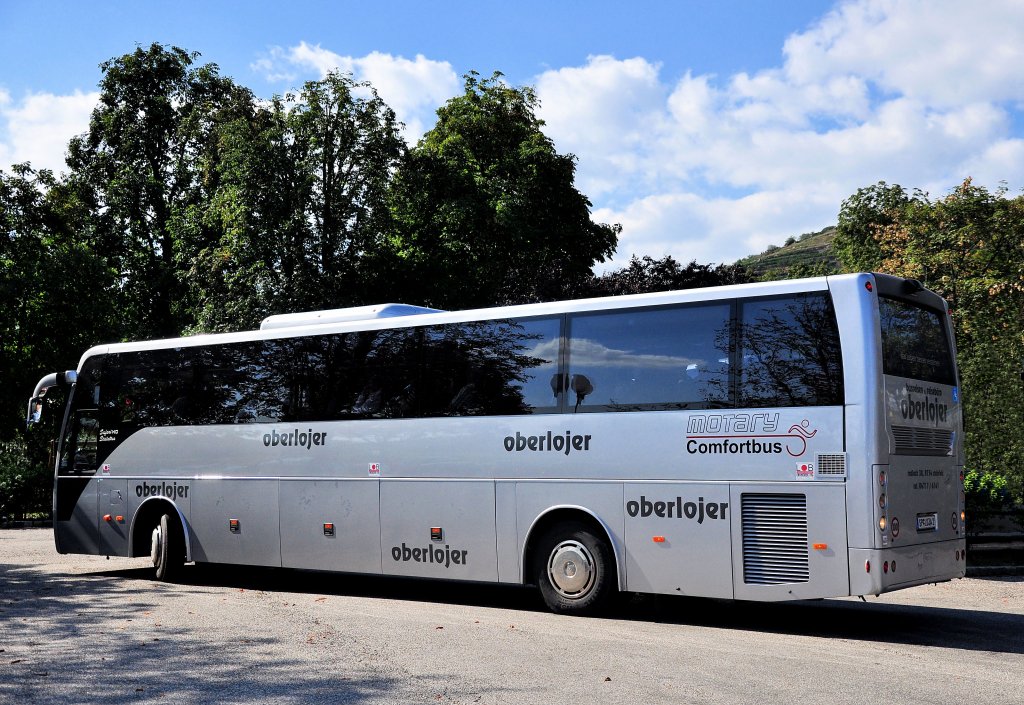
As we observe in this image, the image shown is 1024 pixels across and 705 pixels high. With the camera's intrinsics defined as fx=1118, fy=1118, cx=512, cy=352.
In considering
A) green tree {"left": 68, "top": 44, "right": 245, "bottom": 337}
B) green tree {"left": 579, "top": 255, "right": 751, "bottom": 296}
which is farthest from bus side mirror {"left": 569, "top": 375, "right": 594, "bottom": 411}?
green tree {"left": 68, "top": 44, "right": 245, "bottom": 337}

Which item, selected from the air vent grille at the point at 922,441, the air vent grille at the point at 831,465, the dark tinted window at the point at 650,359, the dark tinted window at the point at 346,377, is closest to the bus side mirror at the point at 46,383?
the dark tinted window at the point at 346,377

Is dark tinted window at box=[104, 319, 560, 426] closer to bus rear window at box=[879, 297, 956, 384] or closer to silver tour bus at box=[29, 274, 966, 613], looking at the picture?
silver tour bus at box=[29, 274, 966, 613]

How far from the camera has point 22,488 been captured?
97.0ft

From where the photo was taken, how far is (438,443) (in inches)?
512

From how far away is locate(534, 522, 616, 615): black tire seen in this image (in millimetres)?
11594

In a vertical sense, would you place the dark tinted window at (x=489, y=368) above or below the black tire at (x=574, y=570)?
above

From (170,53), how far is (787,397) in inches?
1509

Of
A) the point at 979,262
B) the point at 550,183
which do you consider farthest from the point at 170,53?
the point at 979,262

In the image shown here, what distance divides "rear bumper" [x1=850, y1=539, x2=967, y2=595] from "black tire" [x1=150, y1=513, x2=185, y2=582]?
31.7 ft

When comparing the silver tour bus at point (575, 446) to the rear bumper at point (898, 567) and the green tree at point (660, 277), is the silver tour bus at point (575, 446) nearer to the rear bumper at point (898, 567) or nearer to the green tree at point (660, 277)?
the rear bumper at point (898, 567)

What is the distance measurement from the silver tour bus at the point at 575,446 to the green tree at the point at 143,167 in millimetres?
27244

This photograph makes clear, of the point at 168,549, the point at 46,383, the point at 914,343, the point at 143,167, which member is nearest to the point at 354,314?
the point at 168,549

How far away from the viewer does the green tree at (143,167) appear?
4203 cm

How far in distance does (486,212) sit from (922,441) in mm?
25922
